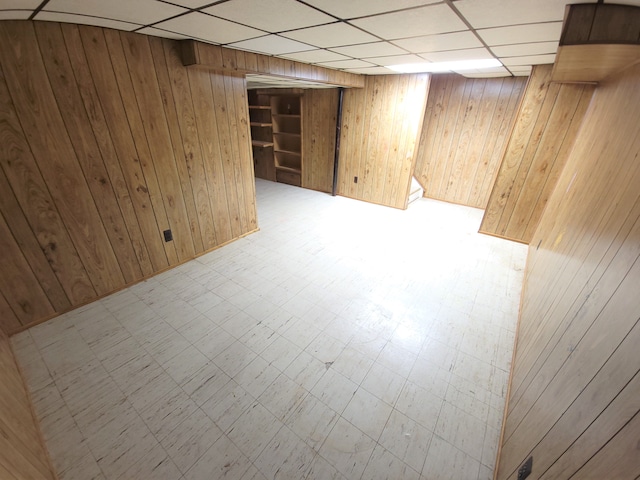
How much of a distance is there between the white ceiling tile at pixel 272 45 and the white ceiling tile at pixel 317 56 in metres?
0.14

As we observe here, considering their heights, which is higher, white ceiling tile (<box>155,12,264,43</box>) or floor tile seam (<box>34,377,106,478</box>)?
white ceiling tile (<box>155,12,264,43</box>)

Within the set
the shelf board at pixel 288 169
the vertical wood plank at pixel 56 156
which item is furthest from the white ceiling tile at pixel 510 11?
the shelf board at pixel 288 169

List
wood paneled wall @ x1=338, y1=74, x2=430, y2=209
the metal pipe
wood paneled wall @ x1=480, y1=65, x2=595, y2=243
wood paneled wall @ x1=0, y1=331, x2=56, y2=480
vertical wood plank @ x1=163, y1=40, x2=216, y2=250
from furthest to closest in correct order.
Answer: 1. the metal pipe
2. wood paneled wall @ x1=338, y1=74, x2=430, y2=209
3. wood paneled wall @ x1=480, y1=65, x2=595, y2=243
4. vertical wood plank @ x1=163, y1=40, x2=216, y2=250
5. wood paneled wall @ x1=0, y1=331, x2=56, y2=480

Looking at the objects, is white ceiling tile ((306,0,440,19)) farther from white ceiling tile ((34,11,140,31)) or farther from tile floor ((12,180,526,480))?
tile floor ((12,180,526,480))

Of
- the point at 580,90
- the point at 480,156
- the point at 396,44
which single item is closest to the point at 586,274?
the point at 396,44

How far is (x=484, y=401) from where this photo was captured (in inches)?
62.9

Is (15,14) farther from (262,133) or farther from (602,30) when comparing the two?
(262,133)

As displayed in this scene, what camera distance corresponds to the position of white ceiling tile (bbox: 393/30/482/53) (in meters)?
1.73

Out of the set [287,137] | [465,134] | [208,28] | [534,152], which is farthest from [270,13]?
[287,137]

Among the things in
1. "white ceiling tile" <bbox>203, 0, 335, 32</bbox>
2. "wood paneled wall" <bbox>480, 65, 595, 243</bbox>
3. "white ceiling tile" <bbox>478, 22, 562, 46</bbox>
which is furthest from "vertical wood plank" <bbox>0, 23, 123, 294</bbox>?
"wood paneled wall" <bbox>480, 65, 595, 243</bbox>

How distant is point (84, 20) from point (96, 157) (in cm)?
91

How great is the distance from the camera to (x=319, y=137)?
5.16 metres

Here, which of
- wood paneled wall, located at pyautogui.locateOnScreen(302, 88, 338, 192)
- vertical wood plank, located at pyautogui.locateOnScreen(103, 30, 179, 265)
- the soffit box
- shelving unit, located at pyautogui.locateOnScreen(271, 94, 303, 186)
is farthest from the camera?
shelving unit, located at pyautogui.locateOnScreen(271, 94, 303, 186)

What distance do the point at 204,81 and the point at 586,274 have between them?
3.28 m
